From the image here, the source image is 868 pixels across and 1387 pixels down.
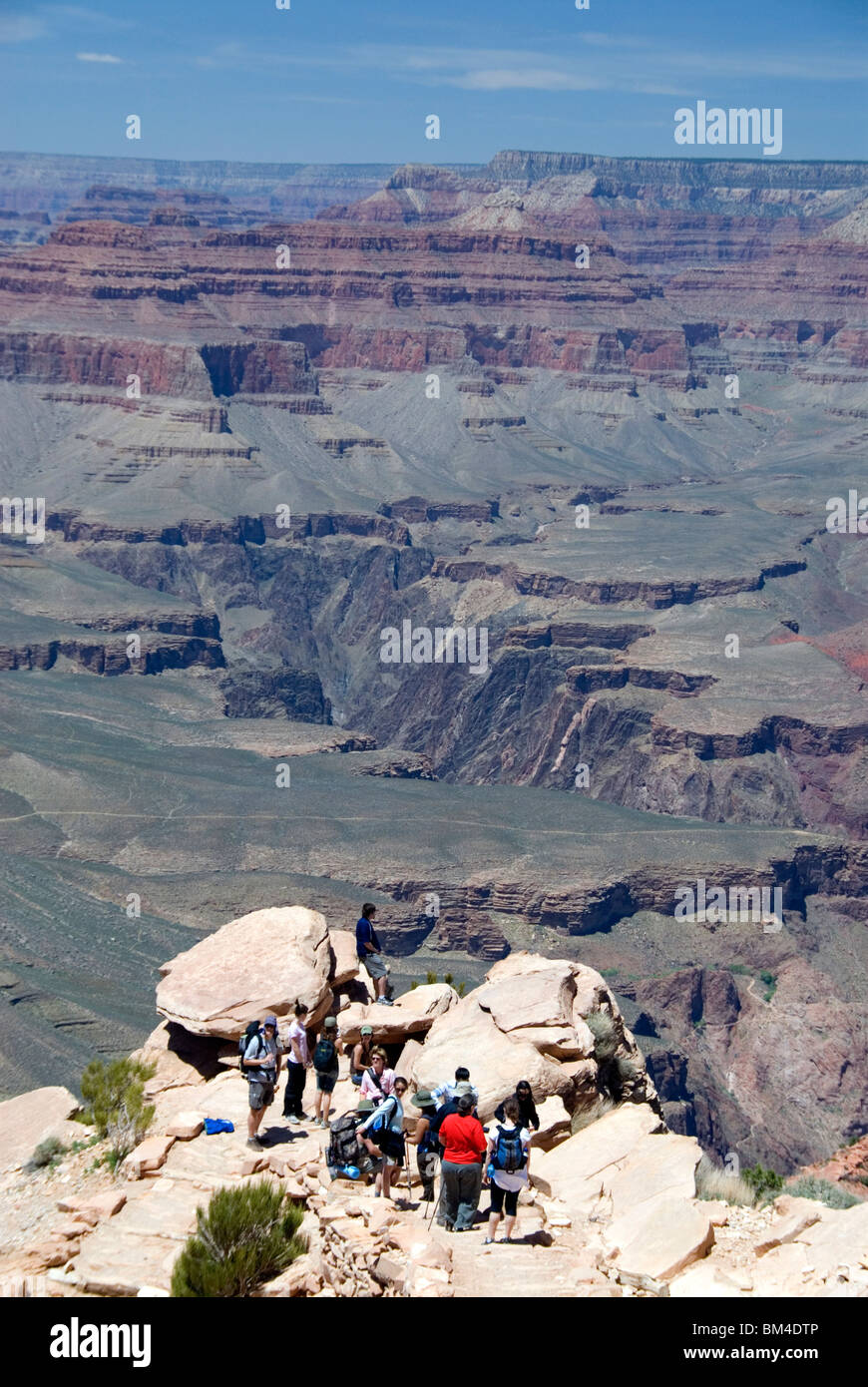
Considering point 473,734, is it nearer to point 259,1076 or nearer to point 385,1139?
point 259,1076

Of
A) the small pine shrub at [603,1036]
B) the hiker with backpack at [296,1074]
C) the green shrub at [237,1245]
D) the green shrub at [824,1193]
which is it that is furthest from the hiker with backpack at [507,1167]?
the small pine shrub at [603,1036]

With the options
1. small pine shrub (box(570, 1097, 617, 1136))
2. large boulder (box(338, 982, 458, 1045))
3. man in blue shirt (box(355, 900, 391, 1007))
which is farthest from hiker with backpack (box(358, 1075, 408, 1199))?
man in blue shirt (box(355, 900, 391, 1007))

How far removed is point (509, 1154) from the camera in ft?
65.0

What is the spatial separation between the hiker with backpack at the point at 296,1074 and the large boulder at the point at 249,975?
6.72ft

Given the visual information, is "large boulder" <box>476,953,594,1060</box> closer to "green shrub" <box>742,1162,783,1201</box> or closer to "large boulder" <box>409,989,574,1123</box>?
"large boulder" <box>409,989,574,1123</box>

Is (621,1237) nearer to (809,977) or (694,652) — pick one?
(809,977)

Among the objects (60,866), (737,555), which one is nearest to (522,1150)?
(60,866)

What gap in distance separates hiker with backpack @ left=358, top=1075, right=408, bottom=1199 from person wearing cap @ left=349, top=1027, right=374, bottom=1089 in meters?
2.57

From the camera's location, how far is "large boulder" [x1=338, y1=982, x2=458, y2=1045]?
26.2m

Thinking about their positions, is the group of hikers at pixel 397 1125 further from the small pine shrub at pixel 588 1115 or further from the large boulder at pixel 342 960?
the large boulder at pixel 342 960

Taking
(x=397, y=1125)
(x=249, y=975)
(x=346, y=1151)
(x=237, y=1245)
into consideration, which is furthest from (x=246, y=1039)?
(x=237, y=1245)

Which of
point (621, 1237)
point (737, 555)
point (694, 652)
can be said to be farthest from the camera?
point (737, 555)
